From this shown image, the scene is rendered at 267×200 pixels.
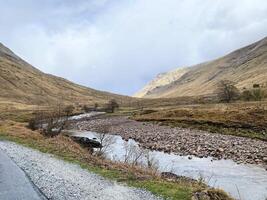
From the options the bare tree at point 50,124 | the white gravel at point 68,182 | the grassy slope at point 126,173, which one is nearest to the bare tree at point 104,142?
the bare tree at point 50,124

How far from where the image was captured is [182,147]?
214ft

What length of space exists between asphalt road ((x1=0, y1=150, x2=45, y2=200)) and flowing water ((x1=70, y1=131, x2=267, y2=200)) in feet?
46.7

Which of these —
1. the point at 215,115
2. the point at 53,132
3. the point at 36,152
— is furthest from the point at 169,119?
the point at 36,152

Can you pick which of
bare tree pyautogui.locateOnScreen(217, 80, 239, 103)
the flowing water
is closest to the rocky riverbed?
the flowing water

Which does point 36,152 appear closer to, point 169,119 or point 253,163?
point 253,163

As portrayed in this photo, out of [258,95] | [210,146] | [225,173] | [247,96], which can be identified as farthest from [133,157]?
[247,96]

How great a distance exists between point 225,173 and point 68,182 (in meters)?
22.6

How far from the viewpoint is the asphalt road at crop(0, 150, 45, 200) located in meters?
21.5

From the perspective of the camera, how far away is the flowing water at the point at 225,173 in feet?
114

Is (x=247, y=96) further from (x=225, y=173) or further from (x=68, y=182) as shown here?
(x=68, y=182)

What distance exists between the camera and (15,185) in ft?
79.8

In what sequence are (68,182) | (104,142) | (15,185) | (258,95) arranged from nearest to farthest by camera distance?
(15,185) < (68,182) < (104,142) < (258,95)

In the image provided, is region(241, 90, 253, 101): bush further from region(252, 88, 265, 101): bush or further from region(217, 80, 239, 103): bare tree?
region(217, 80, 239, 103): bare tree

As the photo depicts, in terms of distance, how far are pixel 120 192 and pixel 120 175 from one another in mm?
4425
